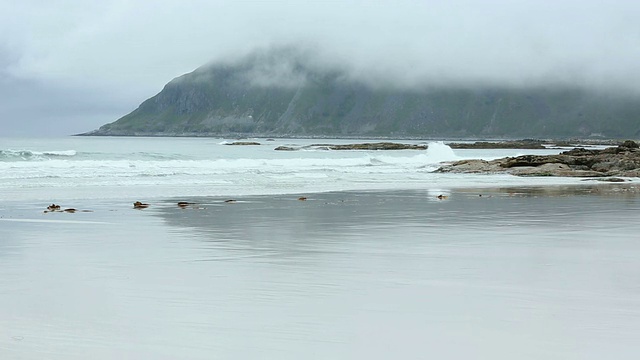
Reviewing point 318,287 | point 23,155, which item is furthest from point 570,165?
point 23,155

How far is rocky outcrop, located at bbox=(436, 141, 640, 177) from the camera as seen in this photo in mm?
35194

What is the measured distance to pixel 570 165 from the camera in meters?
37.5

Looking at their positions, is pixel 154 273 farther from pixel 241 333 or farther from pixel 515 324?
pixel 515 324

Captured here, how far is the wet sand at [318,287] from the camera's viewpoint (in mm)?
5879

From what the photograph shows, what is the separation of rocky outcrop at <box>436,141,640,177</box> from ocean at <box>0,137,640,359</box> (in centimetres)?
1805

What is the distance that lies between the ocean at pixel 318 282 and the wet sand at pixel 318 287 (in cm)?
2

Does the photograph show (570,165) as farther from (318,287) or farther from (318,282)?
(318,287)

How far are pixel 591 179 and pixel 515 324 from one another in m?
27.5

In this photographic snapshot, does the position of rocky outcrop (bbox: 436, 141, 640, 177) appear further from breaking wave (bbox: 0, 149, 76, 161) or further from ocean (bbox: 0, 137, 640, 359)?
breaking wave (bbox: 0, 149, 76, 161)

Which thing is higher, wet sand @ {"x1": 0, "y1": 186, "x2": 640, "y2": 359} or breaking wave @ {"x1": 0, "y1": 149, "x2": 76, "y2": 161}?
breaking wave @ {"x1": 0, "y1": 149, "x2": 76, "y2": 161}

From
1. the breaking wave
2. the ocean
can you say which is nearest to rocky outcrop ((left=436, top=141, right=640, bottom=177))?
the ocean

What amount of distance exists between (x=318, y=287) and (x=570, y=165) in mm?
32031

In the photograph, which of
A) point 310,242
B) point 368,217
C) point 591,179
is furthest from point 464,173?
point 310,242

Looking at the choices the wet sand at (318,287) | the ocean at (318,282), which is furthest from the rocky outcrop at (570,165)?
the wet sand at (318,287)
